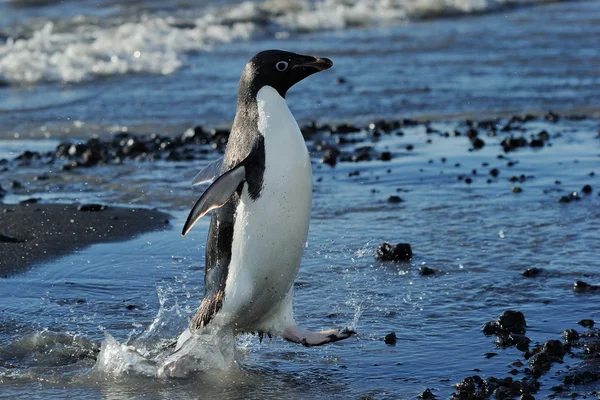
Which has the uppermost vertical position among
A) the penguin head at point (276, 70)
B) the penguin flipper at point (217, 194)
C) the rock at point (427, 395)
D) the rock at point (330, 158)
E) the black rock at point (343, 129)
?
the penguin head at point (276, 70)

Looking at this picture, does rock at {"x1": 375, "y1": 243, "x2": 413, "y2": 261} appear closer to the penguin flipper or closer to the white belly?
the white belly

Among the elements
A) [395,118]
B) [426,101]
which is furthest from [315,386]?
[426,101]

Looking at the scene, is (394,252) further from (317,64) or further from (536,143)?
(536,143)

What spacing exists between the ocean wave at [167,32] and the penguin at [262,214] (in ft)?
39.4

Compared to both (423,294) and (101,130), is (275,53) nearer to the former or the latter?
(423,294)

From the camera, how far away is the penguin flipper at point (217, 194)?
4.91 m

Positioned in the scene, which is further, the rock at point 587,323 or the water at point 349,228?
the rock at point 587,323

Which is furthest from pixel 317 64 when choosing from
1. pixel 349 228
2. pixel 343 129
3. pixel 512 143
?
pixel 343 129

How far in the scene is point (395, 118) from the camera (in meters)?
12.6

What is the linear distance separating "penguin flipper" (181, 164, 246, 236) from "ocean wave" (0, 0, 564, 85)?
12.3 metres

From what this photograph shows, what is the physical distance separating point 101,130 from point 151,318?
6980 millimetres

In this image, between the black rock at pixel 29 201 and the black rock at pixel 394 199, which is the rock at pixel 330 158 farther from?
the black rock at pixel 29 201

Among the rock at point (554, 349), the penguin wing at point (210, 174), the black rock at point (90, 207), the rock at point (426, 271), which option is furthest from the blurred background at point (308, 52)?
the rock at point (554, 349)

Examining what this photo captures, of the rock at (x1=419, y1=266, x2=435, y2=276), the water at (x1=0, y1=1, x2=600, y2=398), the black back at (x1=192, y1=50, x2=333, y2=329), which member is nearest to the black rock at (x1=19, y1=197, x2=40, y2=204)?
the water at (x1=0, y1=1, x2=600, y2=398)
